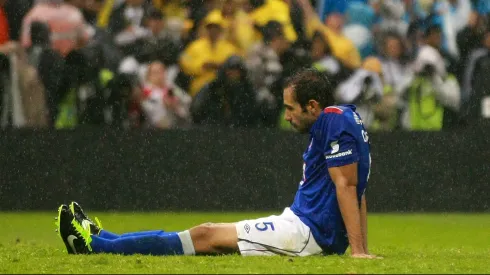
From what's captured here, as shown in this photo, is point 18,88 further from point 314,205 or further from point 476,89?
point 314,205

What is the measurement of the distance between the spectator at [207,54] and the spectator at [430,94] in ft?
7.84

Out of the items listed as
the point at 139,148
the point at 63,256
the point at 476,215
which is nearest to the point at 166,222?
the point at 139,148

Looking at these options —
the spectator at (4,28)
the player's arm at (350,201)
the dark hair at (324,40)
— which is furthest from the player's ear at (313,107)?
the spectator at (4,28)

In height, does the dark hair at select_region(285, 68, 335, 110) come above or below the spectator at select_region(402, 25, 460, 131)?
above

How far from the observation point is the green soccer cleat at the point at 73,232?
688cm

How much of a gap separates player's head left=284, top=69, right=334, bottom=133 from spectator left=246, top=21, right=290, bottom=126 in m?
6.97

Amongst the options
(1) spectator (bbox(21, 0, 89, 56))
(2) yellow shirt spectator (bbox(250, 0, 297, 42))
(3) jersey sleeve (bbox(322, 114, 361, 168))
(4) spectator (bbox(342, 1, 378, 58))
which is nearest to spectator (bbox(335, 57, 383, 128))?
(4) spectator (bbox(342, 1, 378, 58))

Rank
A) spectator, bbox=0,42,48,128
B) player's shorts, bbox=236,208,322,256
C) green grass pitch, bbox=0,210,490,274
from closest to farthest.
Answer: green grass pitch, bbox=0,210,490,274
player's shorts, bbox=236,208,322,256
spectator, bbox=0,42,48,128

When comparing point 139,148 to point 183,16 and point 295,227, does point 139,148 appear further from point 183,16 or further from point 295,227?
point 295,227

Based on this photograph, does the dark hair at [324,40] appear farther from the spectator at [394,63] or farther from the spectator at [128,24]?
the spectator at [128,24]

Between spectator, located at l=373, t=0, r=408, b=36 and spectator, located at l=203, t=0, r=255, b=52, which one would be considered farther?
spectator, located at l=373, t=0, r=408, b=36

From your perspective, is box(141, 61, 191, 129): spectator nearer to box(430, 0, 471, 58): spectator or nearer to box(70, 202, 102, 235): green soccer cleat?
box(430, 0, 471, 58): spectator

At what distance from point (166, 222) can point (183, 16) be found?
2.83 metres

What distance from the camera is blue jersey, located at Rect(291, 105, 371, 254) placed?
253 inches
